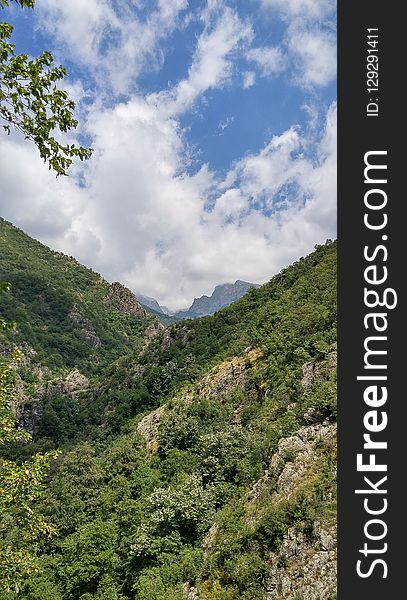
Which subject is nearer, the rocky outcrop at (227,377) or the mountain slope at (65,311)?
the rocky outcrop at (227,377)

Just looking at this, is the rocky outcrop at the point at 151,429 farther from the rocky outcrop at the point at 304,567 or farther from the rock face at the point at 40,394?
the rock face at the point at 40,394

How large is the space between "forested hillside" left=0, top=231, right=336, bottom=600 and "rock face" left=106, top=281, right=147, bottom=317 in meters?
115

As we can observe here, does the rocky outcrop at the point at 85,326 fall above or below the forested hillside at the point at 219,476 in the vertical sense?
above

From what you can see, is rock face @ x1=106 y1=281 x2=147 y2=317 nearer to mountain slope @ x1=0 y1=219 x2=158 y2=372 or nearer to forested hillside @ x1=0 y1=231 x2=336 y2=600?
mountain slope @ x1=0 y1=219 x2=158 y2=372

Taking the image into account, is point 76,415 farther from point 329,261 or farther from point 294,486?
point 294,486

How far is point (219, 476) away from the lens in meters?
22.9


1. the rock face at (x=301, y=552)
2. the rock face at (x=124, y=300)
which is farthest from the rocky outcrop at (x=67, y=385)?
the rock face at (x=301, y=552)

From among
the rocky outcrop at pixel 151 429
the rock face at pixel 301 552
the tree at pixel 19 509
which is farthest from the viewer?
the rocky outcrop at pixel 151 429

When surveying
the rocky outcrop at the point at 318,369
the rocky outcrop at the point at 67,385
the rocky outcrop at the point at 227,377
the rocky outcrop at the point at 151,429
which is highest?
the rocky outcrop at the point at 67,385

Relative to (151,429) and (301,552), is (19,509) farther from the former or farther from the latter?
(151,429)

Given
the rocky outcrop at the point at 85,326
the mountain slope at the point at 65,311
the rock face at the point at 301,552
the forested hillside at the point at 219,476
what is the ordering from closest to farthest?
the rock face at the point at 301,552
the forested hillside at the point at 219,476
the mountain slope at the point at 65,311
the rocky outcrop at the point at 85,326

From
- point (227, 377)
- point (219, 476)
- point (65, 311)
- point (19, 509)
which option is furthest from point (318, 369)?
point (65, 311)

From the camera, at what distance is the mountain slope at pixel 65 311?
443 feet

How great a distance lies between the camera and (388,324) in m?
5.68
